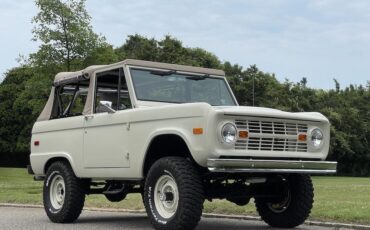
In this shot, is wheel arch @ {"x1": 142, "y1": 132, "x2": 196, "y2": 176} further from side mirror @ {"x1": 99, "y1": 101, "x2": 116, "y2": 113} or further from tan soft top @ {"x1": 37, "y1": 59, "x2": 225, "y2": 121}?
tan soft top @ {"x1": 37, "y1": 59, "x2": 225, "y2": 121}

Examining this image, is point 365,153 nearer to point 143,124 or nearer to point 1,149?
point 1,149

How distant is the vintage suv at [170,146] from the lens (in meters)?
8.00

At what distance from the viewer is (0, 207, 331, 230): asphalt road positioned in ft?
33.1

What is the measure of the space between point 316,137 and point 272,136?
888mm

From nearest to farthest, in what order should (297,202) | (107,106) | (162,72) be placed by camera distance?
(297,202) → (107,106) → (162,72)

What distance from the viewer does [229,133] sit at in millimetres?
7977

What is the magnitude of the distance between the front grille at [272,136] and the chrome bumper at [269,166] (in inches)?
10.0

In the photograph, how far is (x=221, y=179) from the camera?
880 centimetres

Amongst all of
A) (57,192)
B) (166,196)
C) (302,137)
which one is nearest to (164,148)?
(166,196)

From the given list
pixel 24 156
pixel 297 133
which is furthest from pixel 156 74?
pixel 24 156

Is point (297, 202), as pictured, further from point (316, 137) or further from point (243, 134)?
point (243, 134)

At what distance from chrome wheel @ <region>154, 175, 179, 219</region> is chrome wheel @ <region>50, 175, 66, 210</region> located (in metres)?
2.93

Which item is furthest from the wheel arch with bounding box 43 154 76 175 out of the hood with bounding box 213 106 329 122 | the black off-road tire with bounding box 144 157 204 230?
the hood with bounding box 213 106 329 122

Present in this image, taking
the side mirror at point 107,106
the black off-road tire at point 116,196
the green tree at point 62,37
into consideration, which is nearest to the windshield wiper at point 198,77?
the side mirror at point 107,106
